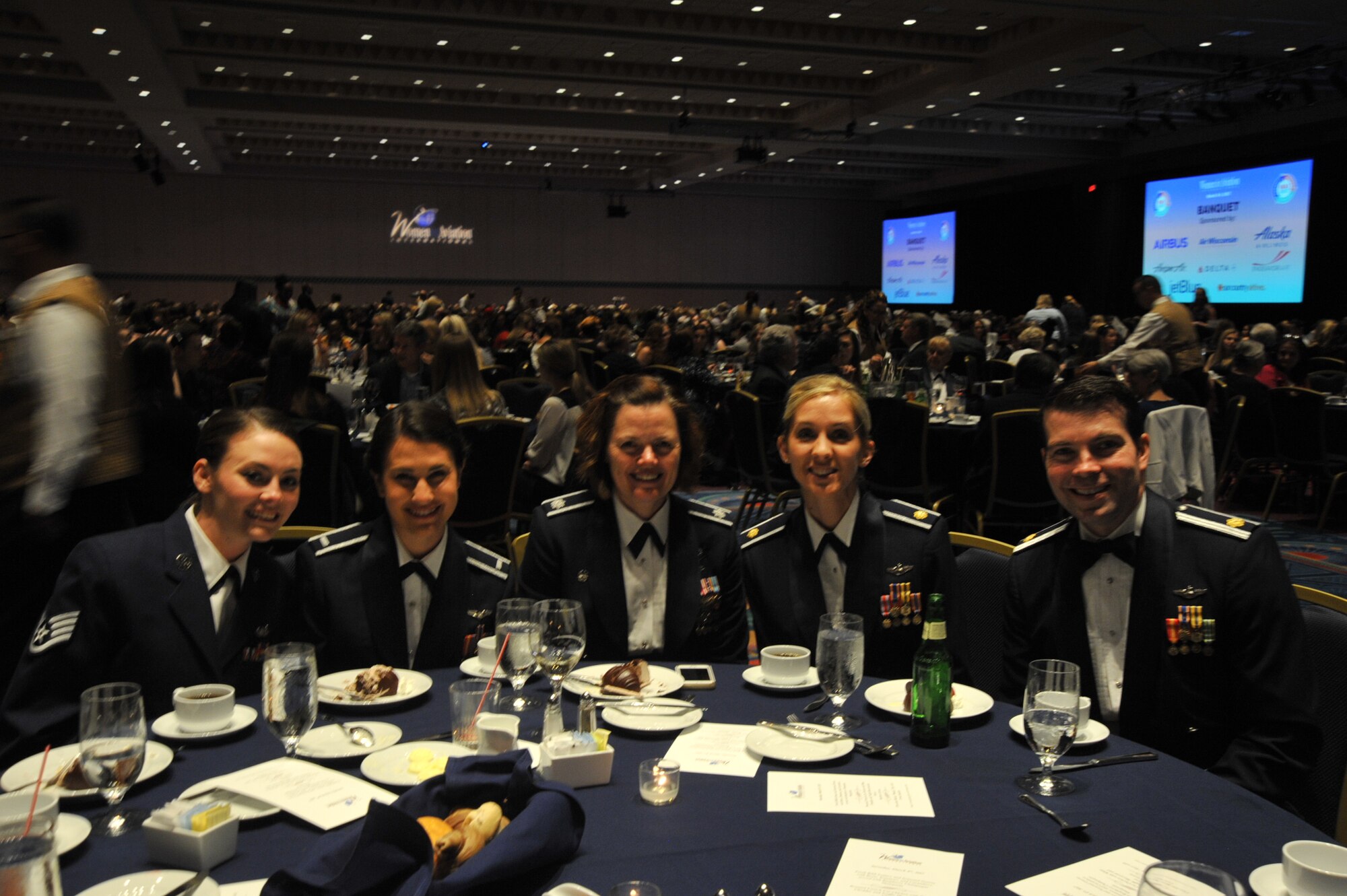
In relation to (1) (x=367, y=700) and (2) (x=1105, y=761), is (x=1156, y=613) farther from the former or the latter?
(1) (x=367, y=700)

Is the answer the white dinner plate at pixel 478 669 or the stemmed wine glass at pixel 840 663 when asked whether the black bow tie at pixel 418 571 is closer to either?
the white dinner plate at pixel 478 669

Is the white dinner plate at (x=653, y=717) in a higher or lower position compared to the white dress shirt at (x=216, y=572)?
lower

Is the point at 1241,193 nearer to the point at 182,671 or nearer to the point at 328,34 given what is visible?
the point at 328,34

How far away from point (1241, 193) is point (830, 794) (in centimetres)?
1603

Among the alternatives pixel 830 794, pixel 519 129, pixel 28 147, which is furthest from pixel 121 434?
pixel 28 147

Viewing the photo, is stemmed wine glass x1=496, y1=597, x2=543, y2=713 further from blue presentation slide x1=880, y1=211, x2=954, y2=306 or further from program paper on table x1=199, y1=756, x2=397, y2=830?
blue presentation slide x1=880, y1=211, x2=954, y2=306

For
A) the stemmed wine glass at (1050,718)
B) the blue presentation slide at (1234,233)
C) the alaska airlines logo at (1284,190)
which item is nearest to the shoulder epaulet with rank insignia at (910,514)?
the stemmed wine glass at (1050,718)

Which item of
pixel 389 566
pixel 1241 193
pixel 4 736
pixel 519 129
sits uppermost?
pixel 519 129

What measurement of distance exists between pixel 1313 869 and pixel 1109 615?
1.04 metres

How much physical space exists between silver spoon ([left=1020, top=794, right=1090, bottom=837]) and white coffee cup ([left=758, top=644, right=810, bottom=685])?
56 cm

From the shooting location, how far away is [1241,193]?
48.8 feet

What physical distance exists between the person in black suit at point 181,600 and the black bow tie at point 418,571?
0.80 ft

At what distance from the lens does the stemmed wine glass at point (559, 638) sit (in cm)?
181

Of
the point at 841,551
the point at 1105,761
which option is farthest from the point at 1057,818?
the point at 841,551
